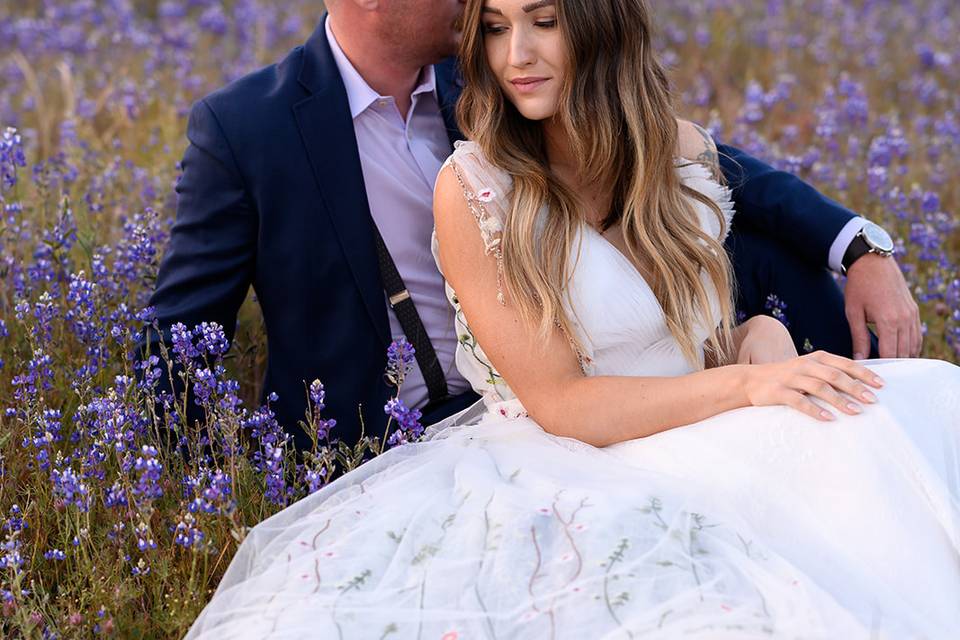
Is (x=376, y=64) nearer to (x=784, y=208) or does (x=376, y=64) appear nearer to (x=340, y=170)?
(x=340, y=170)

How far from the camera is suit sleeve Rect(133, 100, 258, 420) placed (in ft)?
11.0

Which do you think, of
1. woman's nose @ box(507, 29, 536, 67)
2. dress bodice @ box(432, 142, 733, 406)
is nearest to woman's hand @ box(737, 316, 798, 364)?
dress bodice @ box(432, 142, 733, 406)

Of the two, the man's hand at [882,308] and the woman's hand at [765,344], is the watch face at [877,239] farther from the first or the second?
the woman's hand at [765,344]

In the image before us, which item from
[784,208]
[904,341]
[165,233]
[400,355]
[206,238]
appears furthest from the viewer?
[165,233]

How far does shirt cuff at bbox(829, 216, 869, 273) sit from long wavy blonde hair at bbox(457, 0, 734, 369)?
0.48m

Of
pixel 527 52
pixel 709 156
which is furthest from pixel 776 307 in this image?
pixel 527 52

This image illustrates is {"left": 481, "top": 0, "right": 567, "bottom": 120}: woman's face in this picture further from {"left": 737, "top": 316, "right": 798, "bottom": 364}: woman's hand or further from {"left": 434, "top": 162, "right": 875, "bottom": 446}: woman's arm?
{"left": 737, "top": 316, "right": 798, "bottom": 364}: woman's hand

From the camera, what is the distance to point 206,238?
3.41 m

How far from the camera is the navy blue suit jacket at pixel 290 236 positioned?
3371 mm

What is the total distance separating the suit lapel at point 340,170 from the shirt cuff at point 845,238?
4.40ft

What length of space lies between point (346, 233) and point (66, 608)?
1214mm

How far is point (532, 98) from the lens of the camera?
3.11 m

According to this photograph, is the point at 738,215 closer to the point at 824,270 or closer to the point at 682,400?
the point at 824,270

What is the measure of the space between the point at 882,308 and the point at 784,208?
44 centimetres
